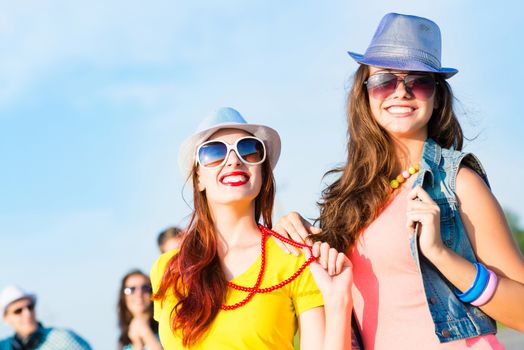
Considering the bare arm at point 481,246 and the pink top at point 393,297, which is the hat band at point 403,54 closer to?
the bare arm at point 481,246

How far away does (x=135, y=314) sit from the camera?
8242mm

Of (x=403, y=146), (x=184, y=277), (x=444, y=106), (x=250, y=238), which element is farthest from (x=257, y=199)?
(x=444, y=106)

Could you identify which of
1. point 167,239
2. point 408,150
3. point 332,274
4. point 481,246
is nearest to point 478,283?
point 481,246

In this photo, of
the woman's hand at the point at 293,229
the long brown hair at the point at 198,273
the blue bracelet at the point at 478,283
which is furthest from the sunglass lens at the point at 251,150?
the blue bracelet at the point at 478,283

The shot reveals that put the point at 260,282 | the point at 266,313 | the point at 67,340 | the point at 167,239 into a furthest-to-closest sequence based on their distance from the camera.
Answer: the point at 167,239 → the point at 67,340 → the point at 260,282 → the point at 266,313

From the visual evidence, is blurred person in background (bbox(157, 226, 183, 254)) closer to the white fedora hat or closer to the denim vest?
the white fedora hat

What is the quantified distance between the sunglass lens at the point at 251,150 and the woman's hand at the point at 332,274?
0.53 m

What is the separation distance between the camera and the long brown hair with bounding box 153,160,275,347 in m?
3.65

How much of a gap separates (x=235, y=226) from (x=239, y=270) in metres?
0.23

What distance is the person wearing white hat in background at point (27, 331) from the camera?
774 cm

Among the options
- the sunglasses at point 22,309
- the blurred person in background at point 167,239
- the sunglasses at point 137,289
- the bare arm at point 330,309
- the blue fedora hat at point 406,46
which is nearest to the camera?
the bare arm at point 330,309

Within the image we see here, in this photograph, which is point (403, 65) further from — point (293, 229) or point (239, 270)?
point (239, 270)

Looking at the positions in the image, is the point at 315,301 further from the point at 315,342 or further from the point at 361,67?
the point at 361,67

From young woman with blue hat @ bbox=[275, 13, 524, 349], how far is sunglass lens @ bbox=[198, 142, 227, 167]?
0.46 meters
